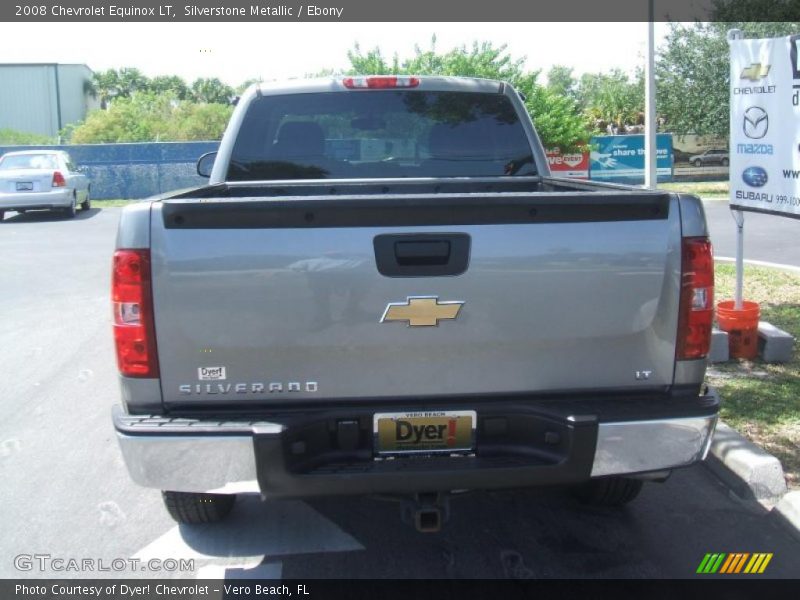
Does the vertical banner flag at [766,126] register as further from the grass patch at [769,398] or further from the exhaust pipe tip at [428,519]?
the exhaust pipe tip at [428,519]

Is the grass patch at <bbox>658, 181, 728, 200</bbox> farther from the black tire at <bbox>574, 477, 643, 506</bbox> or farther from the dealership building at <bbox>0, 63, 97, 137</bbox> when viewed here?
the dealership building at <bbox>0, 63, 97, 137</bbox>

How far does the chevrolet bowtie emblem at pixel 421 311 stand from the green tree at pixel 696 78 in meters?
27.3

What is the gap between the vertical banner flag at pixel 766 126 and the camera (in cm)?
669

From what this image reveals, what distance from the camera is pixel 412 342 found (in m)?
3.28

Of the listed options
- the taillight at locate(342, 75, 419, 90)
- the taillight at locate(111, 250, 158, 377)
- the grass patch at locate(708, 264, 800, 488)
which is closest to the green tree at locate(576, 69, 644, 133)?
the grass patch at locate(708, 264, 800, 488)

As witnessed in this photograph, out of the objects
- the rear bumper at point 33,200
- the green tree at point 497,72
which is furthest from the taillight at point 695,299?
the rear bumper at point 33,200

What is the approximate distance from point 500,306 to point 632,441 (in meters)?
0.70

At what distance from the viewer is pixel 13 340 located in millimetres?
8562

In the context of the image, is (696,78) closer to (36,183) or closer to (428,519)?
(36,183)

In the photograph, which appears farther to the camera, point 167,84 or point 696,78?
point 167,84

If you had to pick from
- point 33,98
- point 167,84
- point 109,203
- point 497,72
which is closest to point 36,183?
point 109,203

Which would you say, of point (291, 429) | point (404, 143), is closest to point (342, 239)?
point (291, 429)

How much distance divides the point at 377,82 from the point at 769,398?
3377 mm

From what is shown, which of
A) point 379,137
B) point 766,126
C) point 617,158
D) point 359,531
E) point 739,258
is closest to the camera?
point 359,531
